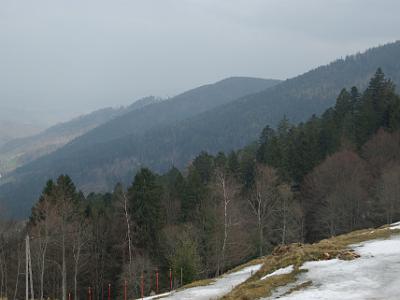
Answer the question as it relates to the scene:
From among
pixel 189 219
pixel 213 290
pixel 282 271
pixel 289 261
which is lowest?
pixel 189 219

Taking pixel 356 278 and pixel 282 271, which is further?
pixel 282 271

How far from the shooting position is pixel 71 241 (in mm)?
56219

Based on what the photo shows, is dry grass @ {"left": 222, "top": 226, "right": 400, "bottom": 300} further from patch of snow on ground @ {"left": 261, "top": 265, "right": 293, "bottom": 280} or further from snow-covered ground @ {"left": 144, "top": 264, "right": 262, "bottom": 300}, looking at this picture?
snow-covered ground @ {"left": 144, "top": 264, "right": 262, "bottom": 300}

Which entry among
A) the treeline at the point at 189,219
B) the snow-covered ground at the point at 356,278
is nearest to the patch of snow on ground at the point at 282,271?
the snow-covered ground at the point at 356,278

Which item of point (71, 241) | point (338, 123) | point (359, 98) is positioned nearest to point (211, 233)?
point (71, 241)

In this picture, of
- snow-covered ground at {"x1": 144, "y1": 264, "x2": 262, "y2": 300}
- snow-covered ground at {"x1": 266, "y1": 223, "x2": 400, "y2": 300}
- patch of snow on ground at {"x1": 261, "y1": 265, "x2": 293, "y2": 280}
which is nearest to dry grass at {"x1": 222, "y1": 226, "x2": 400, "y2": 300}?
patch of snow on ground at {"x1": 261, "y1": 265, "x2": 293, "y2": 280}

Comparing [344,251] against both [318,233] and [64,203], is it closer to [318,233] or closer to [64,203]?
[64,203]

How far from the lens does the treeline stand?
5534cm

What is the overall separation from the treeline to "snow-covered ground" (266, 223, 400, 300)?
2883 centimetres

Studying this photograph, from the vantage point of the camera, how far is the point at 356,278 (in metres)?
18.3

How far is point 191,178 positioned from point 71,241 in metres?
24.3

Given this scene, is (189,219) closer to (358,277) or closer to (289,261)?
(289,261)

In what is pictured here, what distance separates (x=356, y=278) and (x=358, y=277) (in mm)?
130

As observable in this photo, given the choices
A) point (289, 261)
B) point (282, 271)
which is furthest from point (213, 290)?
point (282, 271)
